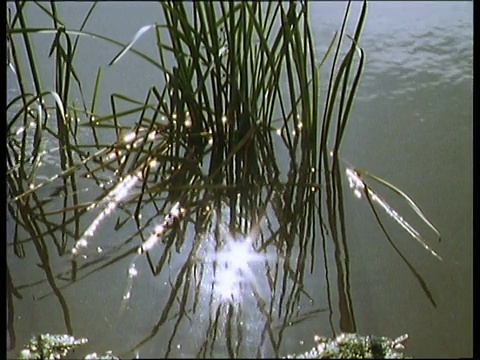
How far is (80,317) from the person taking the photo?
58 centimetres

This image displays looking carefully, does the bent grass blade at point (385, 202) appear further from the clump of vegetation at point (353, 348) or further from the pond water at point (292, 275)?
the clump of vegetation at point (353, 348)

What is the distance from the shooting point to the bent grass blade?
64 centimetres

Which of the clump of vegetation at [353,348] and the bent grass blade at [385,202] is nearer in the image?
the clump of vegetation at [353,348]

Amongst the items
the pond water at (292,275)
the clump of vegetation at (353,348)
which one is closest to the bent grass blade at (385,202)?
the pond water at (292,275)

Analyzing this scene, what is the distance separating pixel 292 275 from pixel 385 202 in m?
0.13

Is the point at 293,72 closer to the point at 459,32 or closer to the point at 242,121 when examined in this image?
the point at 242,121

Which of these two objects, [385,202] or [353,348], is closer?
[353,348]

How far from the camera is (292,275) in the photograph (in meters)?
0.59

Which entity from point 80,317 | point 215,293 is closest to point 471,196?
point 215,293

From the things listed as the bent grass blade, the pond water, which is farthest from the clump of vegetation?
the bent grass blade

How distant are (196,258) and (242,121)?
131mm

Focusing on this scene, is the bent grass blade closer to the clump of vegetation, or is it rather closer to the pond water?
the pond water

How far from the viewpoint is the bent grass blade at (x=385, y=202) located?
0.64 m

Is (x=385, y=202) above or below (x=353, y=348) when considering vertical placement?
above
